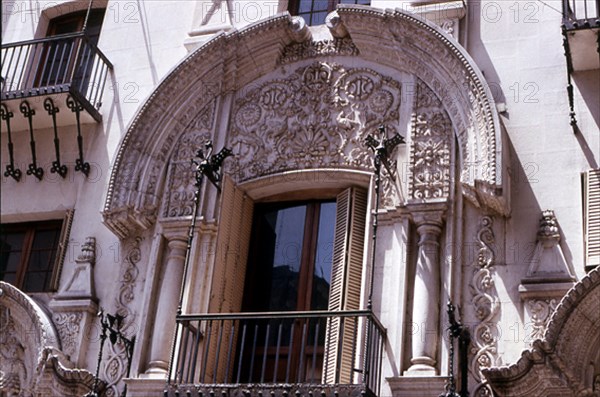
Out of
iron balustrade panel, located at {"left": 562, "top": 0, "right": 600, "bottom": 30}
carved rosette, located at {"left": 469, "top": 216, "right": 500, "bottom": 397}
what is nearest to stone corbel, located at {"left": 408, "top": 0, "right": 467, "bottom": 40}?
iron balustrade panel, located at {"left": 562, "top": 0, "right": 600, "bottom": 30}

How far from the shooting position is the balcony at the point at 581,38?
9844mm

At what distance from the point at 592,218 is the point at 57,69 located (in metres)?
7.37

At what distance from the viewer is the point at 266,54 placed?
11.8 meters

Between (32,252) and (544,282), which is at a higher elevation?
(32,252)

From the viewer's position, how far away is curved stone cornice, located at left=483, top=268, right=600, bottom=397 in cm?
879

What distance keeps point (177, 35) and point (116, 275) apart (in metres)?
3.28

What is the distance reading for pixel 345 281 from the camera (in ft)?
33.6

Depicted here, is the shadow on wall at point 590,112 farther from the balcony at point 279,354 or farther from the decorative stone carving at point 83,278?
A: the decorative stone carving at point 83,278

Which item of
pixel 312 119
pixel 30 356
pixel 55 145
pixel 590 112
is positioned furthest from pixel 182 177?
pixel 590 112

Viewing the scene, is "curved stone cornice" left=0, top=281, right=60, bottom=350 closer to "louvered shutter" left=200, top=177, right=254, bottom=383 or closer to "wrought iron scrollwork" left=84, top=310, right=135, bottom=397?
"wrought iron scrollwork" left=84, top=310, right=135, bottom=397

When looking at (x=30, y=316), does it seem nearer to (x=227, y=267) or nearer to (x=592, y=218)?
(x=227, y=267)

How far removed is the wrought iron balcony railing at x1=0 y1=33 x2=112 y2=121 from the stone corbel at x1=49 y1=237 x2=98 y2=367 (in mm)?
2063

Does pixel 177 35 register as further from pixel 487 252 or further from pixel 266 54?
pixel 487 252

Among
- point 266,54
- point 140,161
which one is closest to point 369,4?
point 266,54
